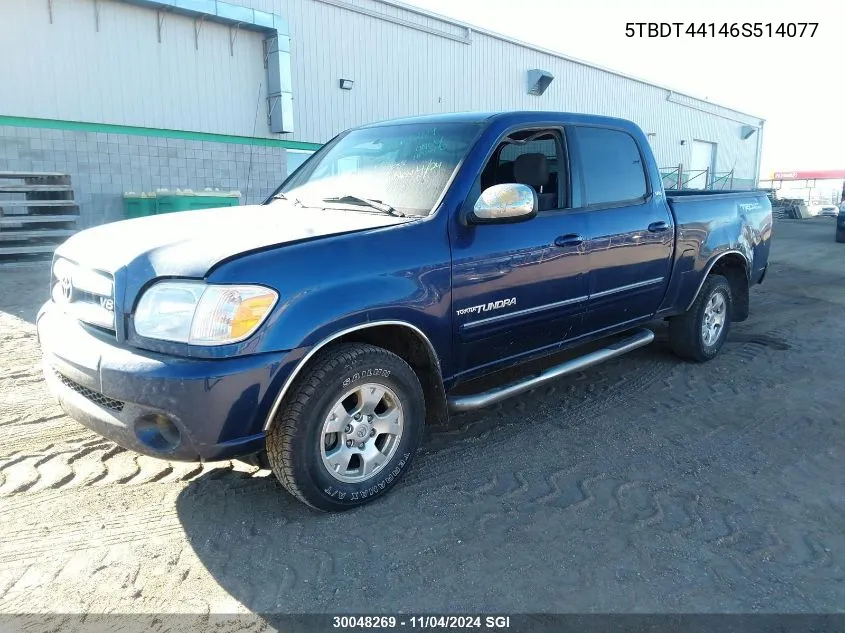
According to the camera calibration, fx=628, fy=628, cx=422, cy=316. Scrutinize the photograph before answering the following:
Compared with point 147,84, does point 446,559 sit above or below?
below

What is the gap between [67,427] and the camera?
3.92 metres

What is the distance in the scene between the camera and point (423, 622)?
7.73ft

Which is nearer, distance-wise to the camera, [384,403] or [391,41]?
[384,403]

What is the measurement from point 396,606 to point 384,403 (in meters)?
1.01

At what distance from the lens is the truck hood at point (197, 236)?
2686 millimetres

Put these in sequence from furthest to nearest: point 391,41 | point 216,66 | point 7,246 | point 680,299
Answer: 1. point 391,41
2. point 216,66
3. point 7,246
4. point 680,299

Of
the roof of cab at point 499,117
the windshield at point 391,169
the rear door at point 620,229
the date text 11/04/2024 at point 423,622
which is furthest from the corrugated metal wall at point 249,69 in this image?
the date text 11/04/2024 at point 423,622

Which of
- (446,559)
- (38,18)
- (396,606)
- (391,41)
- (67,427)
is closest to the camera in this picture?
(396,606)

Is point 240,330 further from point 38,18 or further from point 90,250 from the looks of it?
point 38,18

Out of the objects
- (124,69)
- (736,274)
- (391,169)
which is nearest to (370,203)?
(391,169)

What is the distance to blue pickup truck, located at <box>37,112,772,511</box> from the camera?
2604mm

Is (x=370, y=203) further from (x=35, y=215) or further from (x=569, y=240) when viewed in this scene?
(x=35, y=215)

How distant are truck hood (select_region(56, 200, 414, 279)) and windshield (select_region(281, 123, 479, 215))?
0.61 ft

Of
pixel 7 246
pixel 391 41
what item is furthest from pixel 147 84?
pixel 391 41
